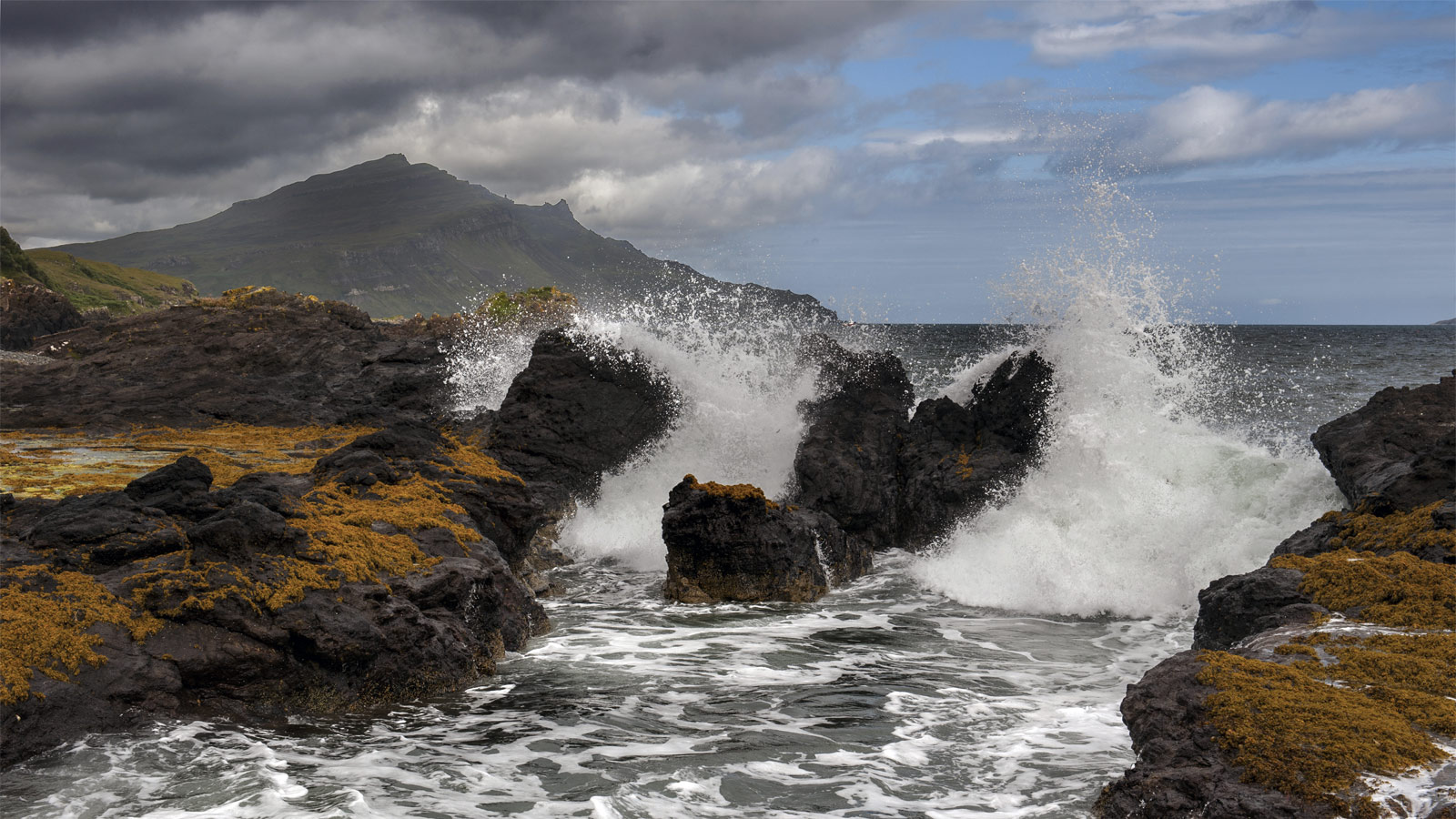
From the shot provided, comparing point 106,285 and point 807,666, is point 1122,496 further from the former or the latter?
point 106,285

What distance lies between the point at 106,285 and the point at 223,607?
7789 cm

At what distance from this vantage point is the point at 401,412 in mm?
18312

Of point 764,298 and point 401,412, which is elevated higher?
point 764,298

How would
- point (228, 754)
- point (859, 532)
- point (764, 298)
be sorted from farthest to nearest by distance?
point (764, 298) < point (859, 532) < point (228, 754)

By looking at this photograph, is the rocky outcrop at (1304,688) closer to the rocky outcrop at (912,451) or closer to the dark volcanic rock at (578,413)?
the rocky outcrop at (912,451)

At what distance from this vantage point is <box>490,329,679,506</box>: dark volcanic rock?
16.2 metres

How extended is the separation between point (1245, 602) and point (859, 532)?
795cm

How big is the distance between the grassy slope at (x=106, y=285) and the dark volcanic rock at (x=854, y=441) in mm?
55557

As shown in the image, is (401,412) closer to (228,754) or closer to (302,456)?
(302,456)

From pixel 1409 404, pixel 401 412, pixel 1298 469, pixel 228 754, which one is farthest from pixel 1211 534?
pixel 401 412

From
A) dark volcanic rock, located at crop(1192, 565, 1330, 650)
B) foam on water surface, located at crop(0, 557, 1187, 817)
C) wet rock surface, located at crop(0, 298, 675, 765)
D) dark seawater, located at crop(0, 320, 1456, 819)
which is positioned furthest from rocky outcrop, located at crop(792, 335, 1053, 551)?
dark volcanic rock, located at crop(1192, 565, 1330, 650)

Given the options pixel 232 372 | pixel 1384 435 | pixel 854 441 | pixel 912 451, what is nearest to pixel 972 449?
pixel 912 451

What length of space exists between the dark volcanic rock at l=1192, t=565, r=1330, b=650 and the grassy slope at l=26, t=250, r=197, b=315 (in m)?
64.1

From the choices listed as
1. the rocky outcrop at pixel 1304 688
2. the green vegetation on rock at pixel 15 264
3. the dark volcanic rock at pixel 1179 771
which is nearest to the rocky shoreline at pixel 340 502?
the dark volcanic rock at pixel 1179 771
